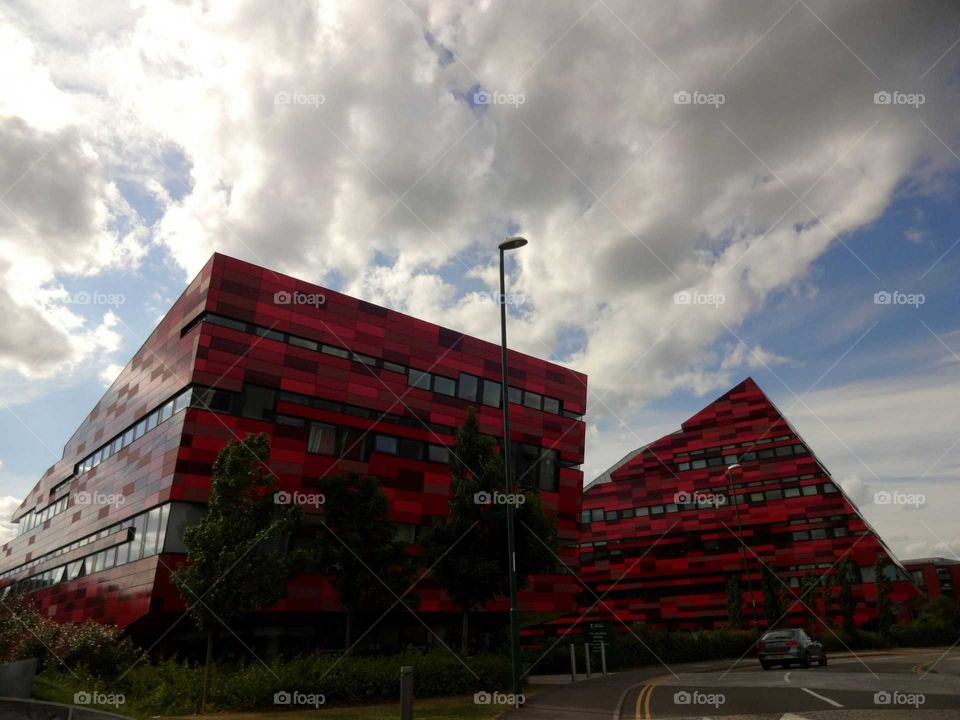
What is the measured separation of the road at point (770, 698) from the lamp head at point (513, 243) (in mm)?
11313

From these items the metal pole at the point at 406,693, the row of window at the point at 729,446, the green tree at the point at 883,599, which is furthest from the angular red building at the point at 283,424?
the row of window at the point at 729,446

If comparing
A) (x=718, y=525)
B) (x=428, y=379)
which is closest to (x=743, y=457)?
(x=718, y=525)

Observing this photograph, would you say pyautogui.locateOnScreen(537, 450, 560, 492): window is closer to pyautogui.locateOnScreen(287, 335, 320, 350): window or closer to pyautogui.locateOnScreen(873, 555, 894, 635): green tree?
pyautogui.locateOnScreen(287, 335, 320, 350): window

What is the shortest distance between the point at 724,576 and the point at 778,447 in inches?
511

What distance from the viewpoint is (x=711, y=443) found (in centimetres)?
6412

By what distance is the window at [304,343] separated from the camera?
2852 centimetres

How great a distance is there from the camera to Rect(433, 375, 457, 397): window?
32.6 metres

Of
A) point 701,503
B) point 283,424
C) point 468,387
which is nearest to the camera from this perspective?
point 283,424

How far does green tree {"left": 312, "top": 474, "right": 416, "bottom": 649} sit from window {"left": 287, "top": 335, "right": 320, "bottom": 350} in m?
7.13

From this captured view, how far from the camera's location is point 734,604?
51438 mm

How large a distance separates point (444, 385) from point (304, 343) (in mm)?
7566

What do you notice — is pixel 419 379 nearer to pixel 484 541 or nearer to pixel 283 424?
pixel 283 424

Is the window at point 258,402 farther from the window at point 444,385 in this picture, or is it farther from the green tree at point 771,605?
the green tree at point 771,605

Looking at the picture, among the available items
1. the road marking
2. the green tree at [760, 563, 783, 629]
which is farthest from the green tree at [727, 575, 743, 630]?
the road marking
